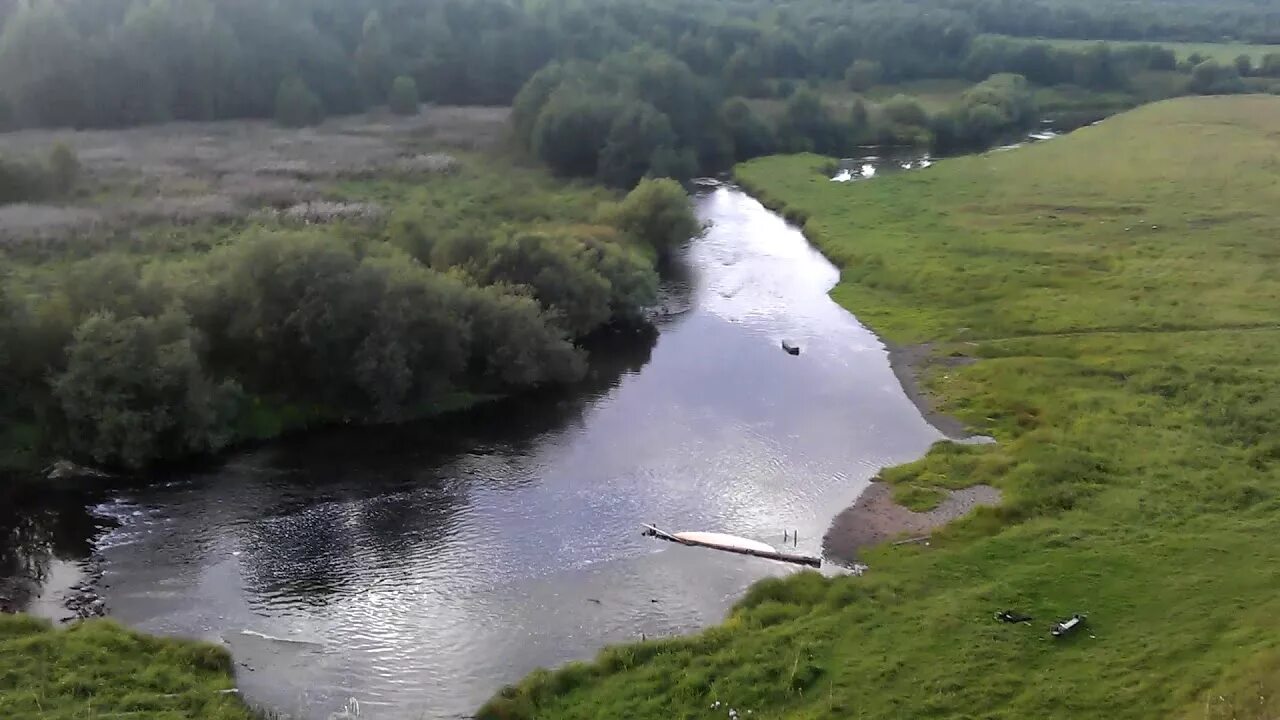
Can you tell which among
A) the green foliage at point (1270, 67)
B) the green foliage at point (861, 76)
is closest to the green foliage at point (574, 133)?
the green foliage at point (861, 76)

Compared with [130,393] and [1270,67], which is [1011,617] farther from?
[1270,67]

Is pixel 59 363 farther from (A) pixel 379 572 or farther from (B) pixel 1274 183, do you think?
(B) pixel 1274 183

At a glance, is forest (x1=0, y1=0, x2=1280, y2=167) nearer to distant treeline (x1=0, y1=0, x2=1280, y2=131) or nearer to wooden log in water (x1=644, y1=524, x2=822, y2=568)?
distant treeline (x1=0, y1=0, x2=1280, y2=131)

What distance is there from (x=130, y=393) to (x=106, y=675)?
15.8m

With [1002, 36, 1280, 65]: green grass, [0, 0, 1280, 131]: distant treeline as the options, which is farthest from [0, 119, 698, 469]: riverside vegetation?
[1002, 36, 1280, 65]: green grass

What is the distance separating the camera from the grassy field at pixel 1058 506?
2908 cm

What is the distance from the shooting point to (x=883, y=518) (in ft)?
Answer: 135

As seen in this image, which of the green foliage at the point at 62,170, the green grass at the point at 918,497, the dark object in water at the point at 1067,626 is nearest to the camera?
the dark object in water at the point at 1067,626

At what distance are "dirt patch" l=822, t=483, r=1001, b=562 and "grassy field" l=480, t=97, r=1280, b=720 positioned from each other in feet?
2.88

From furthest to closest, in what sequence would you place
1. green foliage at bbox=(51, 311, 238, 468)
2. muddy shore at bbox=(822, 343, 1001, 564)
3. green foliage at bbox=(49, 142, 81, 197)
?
green foliage at bbox=(49, 142, 81, 197)
green foliage at bbox=(51, 311, 238, 468)
muddy shore at bbox=(822, 343, 1001, 564)

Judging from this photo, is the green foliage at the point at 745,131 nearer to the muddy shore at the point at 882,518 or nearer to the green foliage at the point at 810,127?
the green foliage at the point at 810,127

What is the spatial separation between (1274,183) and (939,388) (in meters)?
54.1

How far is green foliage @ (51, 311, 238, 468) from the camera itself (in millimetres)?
41750

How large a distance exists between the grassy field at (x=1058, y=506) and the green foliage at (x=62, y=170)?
5545 centimetres
